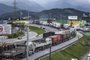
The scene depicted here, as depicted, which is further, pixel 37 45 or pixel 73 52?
pixel 73 52

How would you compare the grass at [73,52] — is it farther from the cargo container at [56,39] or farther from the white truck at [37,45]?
the cargo container at [56,39]

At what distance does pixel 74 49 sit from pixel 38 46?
67.2 ft

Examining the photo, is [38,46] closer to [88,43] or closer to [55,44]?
[55,44]

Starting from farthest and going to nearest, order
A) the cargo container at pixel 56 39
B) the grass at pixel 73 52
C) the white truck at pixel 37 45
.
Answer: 1. the cargo container at pixel 56 39
2. the grass at pixel 73 52
3. the white truck at pixel 37 45

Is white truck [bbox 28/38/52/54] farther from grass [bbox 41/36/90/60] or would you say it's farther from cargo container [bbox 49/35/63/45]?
grass [bbox 41/36/90/60]

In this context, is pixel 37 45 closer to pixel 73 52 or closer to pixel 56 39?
pixel 73 52

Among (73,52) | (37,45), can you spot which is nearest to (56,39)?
(73,52)

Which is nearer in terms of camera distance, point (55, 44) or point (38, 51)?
point (38, 51)

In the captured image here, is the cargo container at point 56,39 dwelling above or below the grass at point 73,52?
above

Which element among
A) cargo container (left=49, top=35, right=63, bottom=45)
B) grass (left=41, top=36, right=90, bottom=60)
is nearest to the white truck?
cargo container (left=49, top=35, right=63, bottom=45)

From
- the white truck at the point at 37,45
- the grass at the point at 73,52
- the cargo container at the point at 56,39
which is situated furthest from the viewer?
the cargo container at the point at 56,39

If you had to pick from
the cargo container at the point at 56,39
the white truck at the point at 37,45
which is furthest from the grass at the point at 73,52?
the cargo container at the point at 56,39

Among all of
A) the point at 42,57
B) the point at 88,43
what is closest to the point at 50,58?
the point at 42,57

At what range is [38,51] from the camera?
69125 mm
